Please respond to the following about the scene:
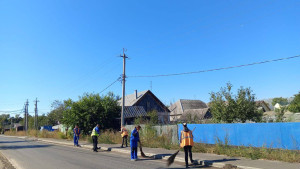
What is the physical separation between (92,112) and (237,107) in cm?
1341

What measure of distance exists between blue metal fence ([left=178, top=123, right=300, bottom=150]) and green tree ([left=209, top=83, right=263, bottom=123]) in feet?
12.2

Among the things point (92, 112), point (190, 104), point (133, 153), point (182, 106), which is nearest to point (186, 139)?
point (133, 153)

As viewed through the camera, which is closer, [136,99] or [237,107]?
[237,107]

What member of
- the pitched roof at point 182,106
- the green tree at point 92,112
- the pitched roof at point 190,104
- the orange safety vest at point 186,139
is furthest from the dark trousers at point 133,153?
the pitched roof at point 190,104

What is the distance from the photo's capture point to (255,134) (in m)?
11.7

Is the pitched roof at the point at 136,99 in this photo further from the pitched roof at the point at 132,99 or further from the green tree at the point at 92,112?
the green tree at the point at 92,112

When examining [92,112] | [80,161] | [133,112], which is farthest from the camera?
[133,112]

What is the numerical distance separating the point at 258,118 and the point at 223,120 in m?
2.44

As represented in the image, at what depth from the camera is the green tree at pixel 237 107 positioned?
17.3 meters

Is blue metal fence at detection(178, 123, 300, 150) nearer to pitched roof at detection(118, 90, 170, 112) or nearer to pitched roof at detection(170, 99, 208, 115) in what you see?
pitched roof at detection(118, 90, 170, 112)

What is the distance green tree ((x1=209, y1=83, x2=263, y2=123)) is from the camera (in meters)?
17.3

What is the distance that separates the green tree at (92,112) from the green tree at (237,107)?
11.1 metres

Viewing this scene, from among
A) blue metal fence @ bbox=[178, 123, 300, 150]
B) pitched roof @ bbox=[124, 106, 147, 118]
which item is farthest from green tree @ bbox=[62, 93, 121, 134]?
blue metal fence @ bbox=[178, 123, 300, 150]

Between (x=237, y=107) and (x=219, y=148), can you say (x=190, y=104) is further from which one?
(x=219, y=148)
